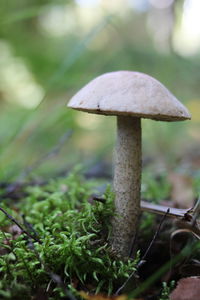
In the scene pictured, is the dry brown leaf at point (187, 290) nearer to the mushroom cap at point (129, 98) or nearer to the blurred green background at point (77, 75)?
the mushroom cap at point (129, 98)

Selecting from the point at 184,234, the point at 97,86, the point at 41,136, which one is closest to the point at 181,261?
the point at 184,234

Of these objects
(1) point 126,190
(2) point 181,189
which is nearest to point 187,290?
(1) point 126,190

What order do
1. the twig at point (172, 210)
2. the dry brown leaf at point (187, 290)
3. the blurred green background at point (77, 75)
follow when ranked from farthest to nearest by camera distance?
the blurred green background at point (77, 75)
the twig at point (172, 210)
the dry brown leaf at point (187, 290)

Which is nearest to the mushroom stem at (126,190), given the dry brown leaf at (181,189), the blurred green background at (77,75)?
the blurred green background at (77,75)

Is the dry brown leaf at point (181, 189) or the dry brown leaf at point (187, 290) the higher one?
the dry brown leaf at point (181, 189)

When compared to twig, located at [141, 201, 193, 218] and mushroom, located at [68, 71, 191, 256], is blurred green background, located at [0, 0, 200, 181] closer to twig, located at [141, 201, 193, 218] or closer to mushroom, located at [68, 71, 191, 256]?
mushroom, located at [68, 71, 191, 256]

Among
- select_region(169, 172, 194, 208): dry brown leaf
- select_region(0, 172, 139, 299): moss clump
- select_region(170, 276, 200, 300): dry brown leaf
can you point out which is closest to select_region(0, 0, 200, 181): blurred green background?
select_region(169, 172, 194, 208): dry brown leaf
